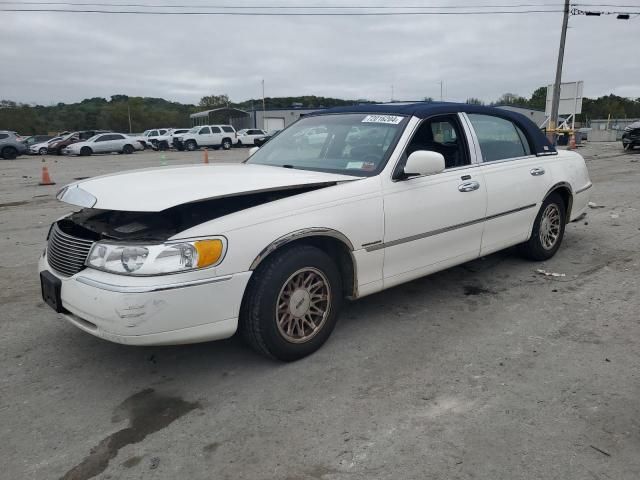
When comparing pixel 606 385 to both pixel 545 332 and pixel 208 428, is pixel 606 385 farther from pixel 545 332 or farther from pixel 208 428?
pixel 208 428

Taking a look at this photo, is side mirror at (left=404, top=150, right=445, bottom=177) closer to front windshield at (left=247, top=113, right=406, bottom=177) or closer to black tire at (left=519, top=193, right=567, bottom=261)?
front windshield at (left=247, top=113, right=406, bottom=177)

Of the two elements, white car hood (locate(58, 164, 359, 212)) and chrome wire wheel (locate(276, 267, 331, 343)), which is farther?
chrome wire wheel (locate(276, 267, 331, 343))

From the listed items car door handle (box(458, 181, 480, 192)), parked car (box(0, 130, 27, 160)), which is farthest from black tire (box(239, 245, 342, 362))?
parked car (box(0, 130, 27, 160))

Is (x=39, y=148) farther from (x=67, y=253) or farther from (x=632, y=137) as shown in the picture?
(x=67, y=253)

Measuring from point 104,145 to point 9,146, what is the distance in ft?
18.1

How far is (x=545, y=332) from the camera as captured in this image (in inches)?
152

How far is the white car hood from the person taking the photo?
9.93 ft

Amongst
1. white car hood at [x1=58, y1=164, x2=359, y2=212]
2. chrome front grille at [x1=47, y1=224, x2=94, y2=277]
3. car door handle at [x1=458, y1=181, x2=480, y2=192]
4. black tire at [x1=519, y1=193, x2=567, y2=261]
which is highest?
white car hood at [x1=58, y1=164, x2=359, y2=212]

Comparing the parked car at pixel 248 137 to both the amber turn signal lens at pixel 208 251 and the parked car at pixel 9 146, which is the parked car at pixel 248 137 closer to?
the parked car at pixel 9 146

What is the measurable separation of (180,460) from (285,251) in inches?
52.4

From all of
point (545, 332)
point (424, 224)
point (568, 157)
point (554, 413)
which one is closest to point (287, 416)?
point (554, 413)

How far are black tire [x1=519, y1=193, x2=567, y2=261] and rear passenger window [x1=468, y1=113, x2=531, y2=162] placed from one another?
0.62 m

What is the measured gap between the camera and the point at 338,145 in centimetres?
427

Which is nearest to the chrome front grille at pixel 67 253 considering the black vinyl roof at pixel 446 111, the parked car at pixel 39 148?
the black vinyl roof at pixel 446 111
